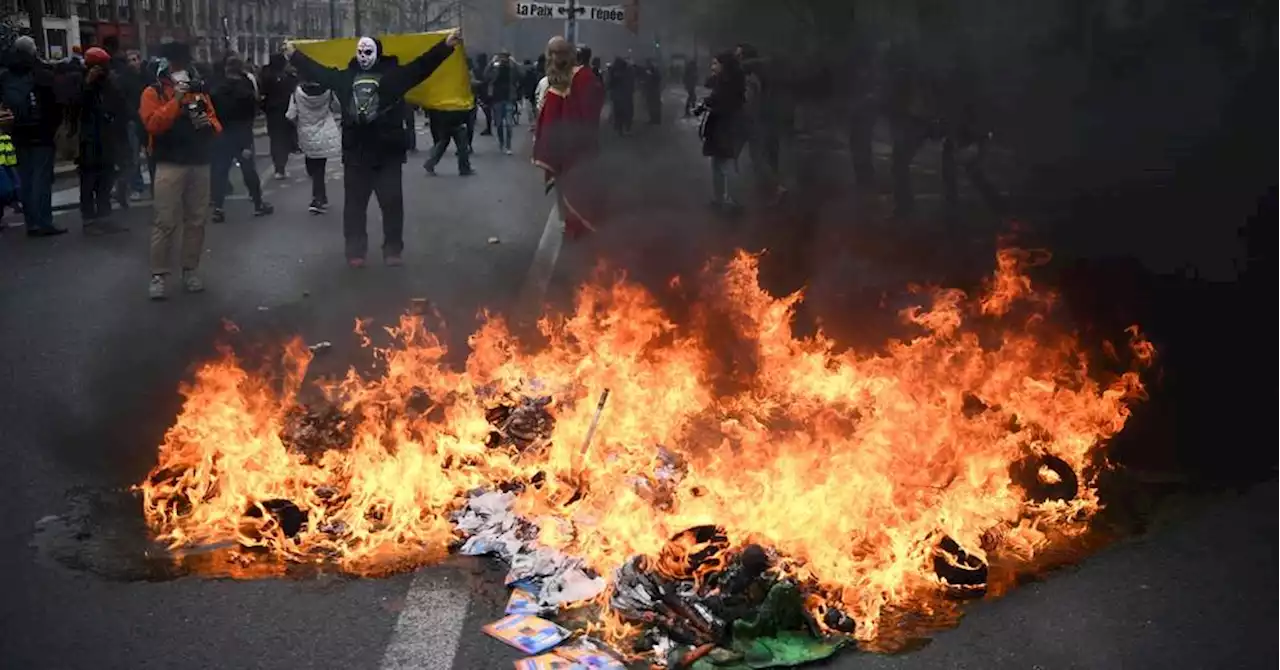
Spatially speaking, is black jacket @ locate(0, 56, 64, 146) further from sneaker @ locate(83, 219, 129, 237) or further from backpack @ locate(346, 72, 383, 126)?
backpack @ locate(346, 72, 383, 126)

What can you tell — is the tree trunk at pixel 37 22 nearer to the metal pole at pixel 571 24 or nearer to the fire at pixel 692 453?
the metal pole at pixel 571 24

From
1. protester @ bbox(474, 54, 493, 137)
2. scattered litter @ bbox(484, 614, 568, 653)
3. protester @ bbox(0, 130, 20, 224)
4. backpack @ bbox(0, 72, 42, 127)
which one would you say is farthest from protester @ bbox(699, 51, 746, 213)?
protester @ bbox(474, 54, 493, 137)

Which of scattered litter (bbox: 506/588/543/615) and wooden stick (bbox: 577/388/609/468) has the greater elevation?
wooden stick (bbox: 577/388/609/468)

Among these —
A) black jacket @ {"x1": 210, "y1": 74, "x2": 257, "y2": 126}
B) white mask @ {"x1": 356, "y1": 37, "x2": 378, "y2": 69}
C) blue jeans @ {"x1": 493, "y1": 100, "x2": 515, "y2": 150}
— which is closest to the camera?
white mask @ {"x1": 356, "y1": 37, "x2": 378, "y2": 69}

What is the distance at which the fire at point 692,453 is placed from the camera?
3.71m

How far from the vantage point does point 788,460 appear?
4059 mm

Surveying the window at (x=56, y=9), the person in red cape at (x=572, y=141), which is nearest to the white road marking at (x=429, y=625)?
the person in red cape at (x=572, y=141)

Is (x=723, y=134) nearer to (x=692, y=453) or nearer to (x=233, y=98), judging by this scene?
(x=692, y=453)

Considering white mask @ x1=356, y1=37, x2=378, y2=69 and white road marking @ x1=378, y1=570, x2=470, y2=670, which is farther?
white mask @ x1=356, y1=37, x2=378, y2=69

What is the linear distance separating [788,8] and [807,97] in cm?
79

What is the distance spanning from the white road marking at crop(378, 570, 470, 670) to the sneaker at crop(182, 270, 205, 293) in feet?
15.1

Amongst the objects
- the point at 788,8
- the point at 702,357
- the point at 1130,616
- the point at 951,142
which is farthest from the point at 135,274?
the point at 1130,616

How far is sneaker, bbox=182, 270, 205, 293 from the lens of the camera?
24.4 ft

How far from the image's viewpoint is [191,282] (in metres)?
7.43
